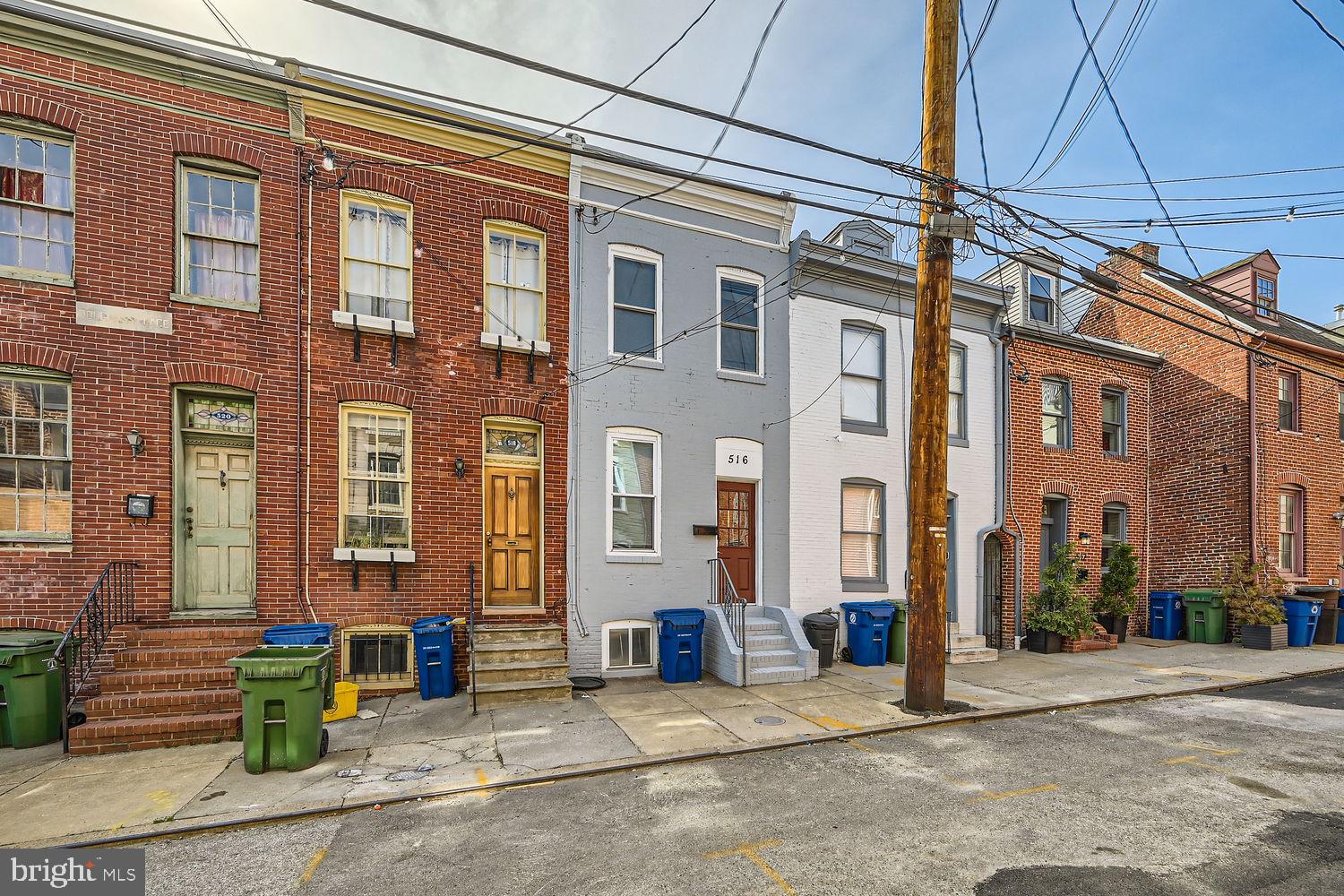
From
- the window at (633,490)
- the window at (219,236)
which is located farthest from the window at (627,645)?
the window at (219,236)

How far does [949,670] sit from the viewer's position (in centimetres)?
1144

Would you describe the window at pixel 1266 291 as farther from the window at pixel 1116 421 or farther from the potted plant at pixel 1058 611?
the potted plant at pixel 1058 611

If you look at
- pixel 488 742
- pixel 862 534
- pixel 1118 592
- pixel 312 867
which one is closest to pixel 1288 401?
pixel 1118 592

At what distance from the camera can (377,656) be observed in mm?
9195

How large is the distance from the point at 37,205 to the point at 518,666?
8.20 m

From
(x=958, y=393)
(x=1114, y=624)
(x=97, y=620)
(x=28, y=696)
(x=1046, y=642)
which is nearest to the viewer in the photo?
(x=28, y=696)

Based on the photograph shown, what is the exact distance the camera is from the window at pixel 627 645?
33.9 feet

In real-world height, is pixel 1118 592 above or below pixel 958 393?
below

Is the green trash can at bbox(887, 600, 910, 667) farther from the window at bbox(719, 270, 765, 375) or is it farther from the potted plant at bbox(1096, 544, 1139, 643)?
the potted plant at bbox(1096, 544, 1139, 643)

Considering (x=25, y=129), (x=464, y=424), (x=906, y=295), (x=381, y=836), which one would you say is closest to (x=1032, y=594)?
(x=906, y=295)

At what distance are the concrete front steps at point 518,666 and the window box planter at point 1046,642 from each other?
9751 millimetres

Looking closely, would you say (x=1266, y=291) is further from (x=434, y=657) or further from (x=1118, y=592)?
(x=434, y=657)

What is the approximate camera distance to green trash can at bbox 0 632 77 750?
6.95 m

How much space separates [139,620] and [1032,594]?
50.3 feet
